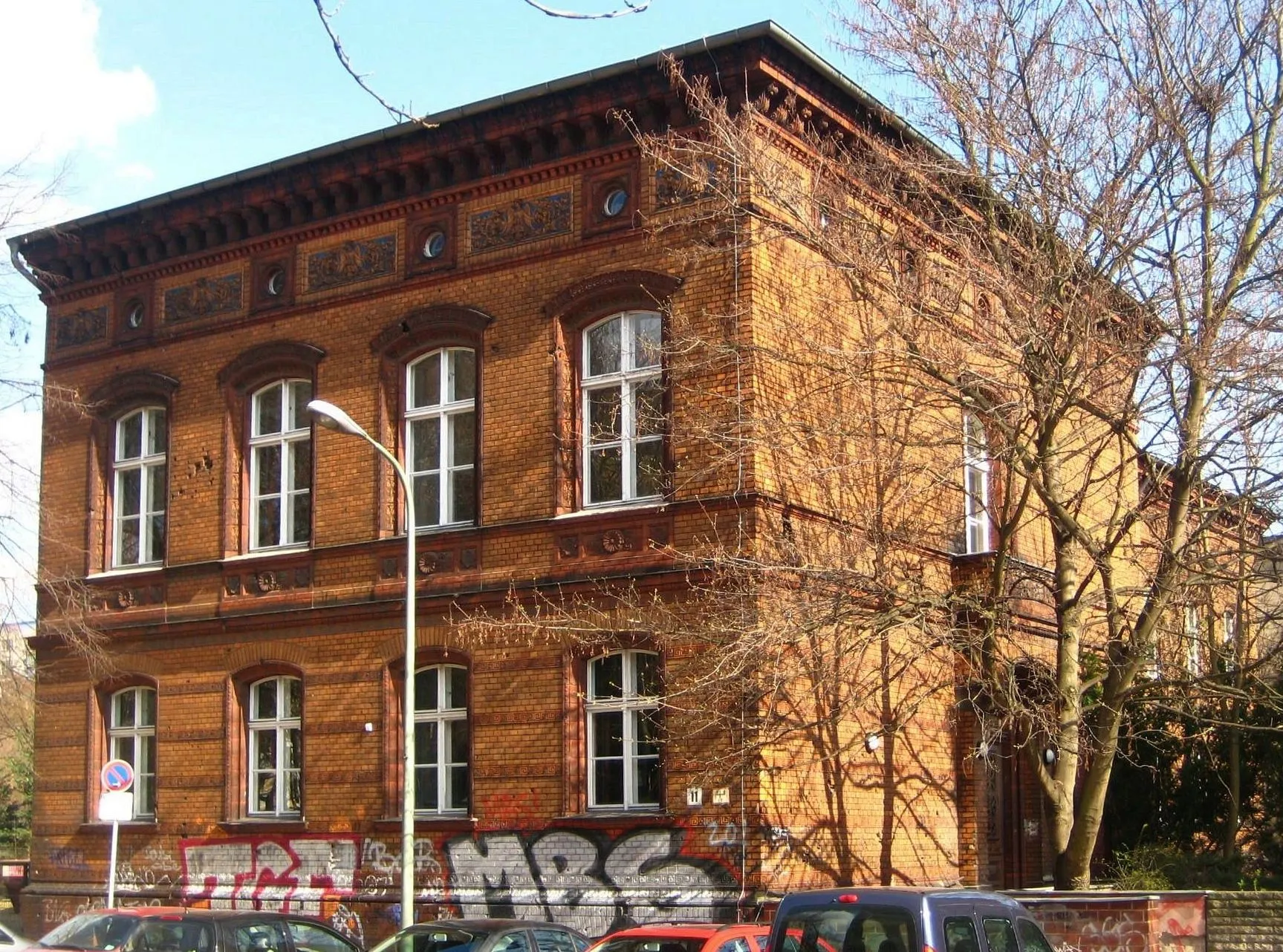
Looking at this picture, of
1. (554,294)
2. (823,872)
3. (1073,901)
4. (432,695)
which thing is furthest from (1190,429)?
(432,695)

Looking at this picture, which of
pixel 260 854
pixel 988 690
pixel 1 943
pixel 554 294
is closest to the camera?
pixel 1 943

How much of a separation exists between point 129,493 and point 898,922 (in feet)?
59.8

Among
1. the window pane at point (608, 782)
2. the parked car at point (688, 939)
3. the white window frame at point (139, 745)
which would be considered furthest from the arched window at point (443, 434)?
the parked car at point (688, 939)

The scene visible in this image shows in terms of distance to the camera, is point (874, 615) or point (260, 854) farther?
point (260, 854)

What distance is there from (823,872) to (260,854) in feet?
26.7

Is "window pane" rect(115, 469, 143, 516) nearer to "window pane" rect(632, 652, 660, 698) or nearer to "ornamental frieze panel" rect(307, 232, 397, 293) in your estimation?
"ornamental frieze panel" rect(307, 232, 397, 293)

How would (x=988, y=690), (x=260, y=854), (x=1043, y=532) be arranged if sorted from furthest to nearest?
(x=1043, y=532), (x=260, y=854), (x=988, y=690)

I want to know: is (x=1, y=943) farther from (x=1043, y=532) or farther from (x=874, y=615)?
(x=1043, y=532)

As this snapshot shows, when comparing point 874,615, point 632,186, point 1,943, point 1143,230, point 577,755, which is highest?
point 632,186

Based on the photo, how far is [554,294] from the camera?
2173 centimetres

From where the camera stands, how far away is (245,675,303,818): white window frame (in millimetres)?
23562

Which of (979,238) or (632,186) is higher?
(632,186)

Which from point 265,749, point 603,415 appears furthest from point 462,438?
point 265,749

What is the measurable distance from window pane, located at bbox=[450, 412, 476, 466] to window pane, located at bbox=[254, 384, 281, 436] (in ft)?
11.0
